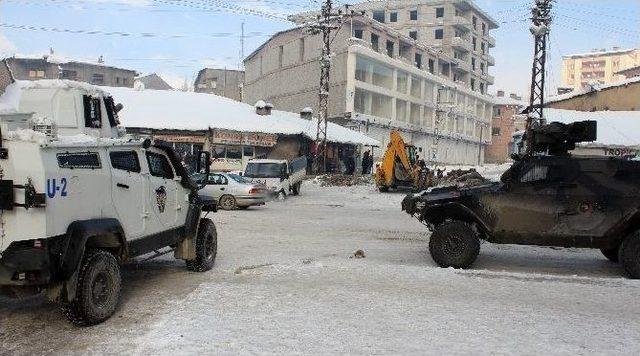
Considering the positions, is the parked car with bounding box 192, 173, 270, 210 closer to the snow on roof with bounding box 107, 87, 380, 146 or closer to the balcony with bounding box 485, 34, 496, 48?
the snow on roof with bounding box 107, 87, 380, 146

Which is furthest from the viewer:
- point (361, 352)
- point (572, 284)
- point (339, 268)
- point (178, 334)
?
point (339, 268)

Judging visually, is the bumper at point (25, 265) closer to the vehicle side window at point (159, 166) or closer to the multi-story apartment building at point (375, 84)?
the vehicle side window at point (159, 166)

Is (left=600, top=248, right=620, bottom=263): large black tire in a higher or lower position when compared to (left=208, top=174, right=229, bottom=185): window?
lower

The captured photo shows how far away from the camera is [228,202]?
18.7 metres

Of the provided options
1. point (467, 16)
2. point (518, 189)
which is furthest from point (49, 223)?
point (467, 16)

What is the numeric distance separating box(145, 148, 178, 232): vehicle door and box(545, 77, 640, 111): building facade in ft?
143

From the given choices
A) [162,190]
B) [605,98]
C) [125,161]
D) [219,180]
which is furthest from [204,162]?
[605,98]

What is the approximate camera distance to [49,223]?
4.84 m

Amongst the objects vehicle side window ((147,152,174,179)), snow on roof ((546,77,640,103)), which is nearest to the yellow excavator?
vehicle side window ((147,152,174,179))

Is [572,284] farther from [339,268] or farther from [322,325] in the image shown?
[322,325]

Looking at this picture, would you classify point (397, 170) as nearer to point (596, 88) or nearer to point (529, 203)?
point (529, 203)

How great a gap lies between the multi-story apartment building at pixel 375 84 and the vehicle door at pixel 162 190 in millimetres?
42758

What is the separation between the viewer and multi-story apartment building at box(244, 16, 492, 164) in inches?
2026

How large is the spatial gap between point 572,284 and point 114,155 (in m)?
6.31
